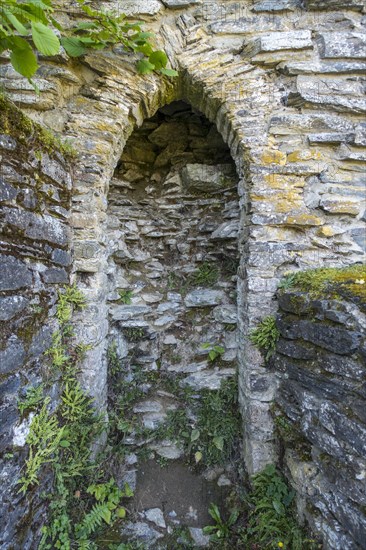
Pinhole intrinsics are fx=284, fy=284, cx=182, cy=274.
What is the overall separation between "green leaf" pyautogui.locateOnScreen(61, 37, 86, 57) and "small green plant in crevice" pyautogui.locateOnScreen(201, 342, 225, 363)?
2.78 metres

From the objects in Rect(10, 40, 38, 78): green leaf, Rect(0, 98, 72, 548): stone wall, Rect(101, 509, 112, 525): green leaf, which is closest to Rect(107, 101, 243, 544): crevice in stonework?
Rect(101, 509, 112, 525): green leaf

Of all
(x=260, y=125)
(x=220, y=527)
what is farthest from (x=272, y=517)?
(x=260, y=125)

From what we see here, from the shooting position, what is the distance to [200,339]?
10.2 feet

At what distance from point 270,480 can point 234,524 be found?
17.4 inches

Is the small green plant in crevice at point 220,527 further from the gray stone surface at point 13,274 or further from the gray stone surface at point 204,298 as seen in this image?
the gray stone surface at point 13,274

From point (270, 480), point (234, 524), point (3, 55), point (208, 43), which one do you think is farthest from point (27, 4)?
point (234, 524)

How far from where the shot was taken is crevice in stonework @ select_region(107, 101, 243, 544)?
259 cm

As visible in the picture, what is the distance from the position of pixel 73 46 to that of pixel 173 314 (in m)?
2.55

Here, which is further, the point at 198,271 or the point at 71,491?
the point at 198,271

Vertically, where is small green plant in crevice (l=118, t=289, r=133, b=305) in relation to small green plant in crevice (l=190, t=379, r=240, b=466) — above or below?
above

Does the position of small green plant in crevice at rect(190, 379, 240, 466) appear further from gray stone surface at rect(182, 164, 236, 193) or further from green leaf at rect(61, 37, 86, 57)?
Result: green leaf at rect(61, 37, 86, 57)

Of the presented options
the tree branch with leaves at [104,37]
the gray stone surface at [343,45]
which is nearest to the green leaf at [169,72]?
the tree branch with leaves at [104,37]

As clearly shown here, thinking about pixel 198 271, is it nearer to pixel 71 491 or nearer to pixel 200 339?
pixel 200 339

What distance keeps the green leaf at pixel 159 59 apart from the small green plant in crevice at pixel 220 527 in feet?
11.8
